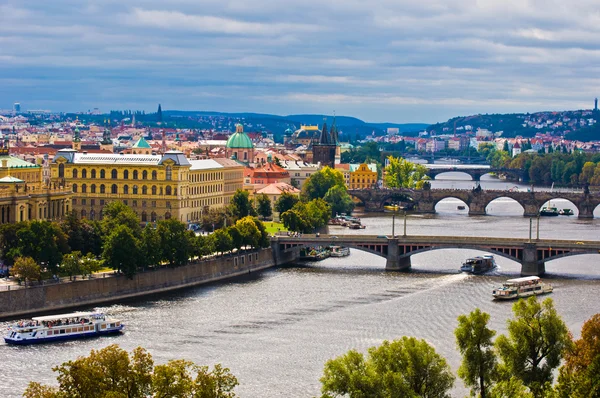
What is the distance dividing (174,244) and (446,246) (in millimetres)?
16442

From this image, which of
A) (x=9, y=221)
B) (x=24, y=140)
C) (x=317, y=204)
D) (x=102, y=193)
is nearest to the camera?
(x=9, y=221)

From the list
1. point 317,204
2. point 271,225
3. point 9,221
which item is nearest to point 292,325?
point 9,221

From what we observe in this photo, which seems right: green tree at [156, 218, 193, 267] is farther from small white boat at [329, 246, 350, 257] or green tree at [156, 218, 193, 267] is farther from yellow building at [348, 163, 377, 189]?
yellow building at [348, 163, 377, 189]

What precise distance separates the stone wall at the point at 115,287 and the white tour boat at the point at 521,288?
47.6 ft

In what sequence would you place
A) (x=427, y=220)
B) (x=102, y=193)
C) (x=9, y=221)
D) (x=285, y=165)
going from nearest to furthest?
(x=9, y=221) < (x=102, y=193) < (x=427, y=220) < (x=285, y=165)

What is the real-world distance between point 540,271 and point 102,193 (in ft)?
102

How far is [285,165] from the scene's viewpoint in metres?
138

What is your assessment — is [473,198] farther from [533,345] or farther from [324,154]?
[533,345]

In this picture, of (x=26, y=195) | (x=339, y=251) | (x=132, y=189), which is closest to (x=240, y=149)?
(x=132, y=189)

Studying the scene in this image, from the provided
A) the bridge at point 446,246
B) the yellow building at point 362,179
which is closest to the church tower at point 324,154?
the yellow building at point 362,179

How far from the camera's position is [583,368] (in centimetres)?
3788

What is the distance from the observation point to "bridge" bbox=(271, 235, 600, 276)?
7306 cm

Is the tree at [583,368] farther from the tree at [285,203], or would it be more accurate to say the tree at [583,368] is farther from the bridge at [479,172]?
the bridge at [479,172]

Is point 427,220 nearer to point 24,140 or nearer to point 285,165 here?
point 285,165
